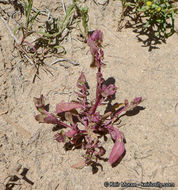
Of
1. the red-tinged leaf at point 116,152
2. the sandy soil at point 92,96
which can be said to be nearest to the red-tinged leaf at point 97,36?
the sandy soil at point 92,96

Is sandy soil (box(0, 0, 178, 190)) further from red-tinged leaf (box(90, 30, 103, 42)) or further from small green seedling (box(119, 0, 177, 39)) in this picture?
red-tinged leaf (box(90, 30, 103, 42))

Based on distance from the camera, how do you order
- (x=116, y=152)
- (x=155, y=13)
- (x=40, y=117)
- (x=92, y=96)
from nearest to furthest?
1. (x=116, y=152)
2. (x=40, y=117)
3. (x=92, y=96)
4. (x=155, y=13)

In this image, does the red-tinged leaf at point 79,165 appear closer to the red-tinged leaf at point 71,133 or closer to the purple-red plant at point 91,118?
the purple-red plant at point 91,118

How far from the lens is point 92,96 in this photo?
223 centimetres

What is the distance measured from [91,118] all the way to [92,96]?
26cm

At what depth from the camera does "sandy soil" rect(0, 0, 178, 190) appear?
188 cm

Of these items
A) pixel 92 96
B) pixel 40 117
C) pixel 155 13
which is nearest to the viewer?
pixel 40 117

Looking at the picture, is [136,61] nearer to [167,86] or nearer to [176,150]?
[167,86]

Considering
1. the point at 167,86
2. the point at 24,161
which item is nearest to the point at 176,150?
the point at 167,86

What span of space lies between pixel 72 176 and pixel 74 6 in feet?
5.50

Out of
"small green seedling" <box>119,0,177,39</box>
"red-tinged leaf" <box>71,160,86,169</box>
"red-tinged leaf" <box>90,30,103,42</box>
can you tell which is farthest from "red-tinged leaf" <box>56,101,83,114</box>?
"small green seedling" <box>119,0,177,39</box>

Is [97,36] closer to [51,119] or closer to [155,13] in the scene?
[51,119]

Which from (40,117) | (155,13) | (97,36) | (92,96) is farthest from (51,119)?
(155,13)

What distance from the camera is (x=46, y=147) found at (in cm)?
200
